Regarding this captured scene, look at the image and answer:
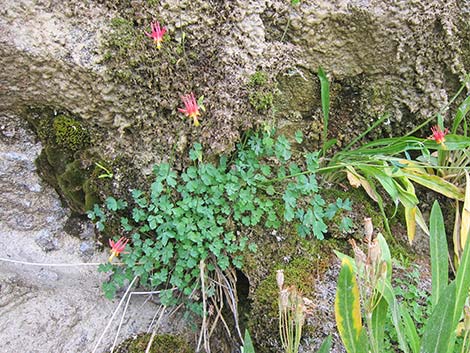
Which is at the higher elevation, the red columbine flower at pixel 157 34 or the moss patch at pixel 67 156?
the red columbine flower at pixel 157 34

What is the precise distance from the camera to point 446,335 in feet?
3.79

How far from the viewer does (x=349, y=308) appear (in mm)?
1158

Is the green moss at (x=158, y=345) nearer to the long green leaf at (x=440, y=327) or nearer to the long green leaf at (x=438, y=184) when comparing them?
the long green leaf at (x=440, y=327)

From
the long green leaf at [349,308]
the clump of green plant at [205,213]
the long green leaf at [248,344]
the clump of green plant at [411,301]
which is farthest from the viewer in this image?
the clump of green plant at [205,213]

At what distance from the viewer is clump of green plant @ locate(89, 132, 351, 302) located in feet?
5.24

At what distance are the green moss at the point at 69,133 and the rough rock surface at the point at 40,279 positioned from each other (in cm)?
13

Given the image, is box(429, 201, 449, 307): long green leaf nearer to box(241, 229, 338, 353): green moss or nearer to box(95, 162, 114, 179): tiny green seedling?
box(241, 229, 338, 353): green moss

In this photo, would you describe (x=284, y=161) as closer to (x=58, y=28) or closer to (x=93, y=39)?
(x=93, y=39)

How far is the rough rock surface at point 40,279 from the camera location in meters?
1.65

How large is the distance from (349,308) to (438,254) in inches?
16.3

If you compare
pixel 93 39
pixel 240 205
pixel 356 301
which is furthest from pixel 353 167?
pixel 93 39

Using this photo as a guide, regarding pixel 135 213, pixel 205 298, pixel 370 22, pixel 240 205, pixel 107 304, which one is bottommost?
pixel 107 304

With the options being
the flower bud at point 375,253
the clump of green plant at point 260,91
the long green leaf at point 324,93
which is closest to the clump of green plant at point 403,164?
the long green leaf at point 324,93

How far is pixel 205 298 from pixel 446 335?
77 cm
